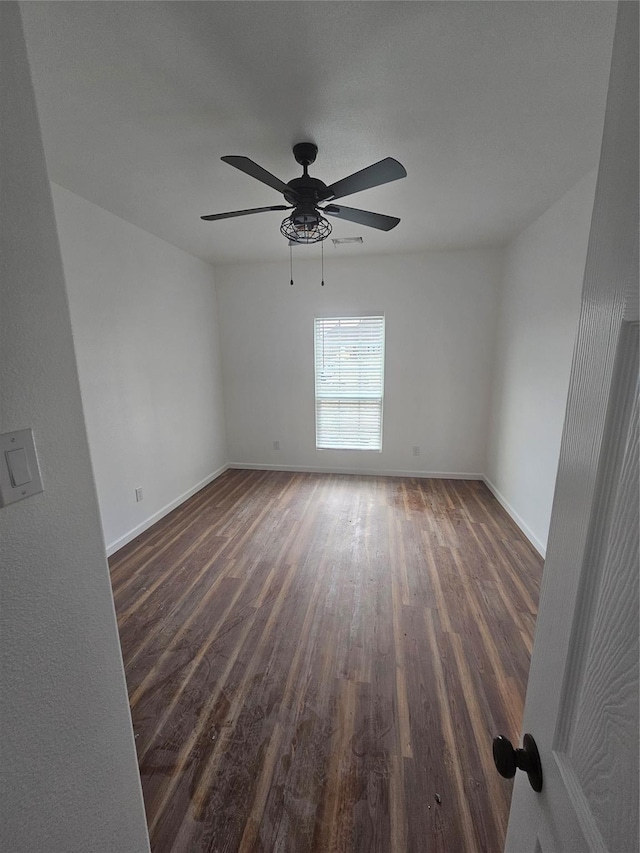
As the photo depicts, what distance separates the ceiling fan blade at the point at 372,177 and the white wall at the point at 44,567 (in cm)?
138

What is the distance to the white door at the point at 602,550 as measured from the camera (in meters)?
0.37

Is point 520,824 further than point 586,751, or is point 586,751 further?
point 520,824

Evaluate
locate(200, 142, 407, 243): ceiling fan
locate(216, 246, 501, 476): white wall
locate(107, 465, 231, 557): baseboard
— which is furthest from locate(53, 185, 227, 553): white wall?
locate(200, 142, 407, 243): ceiling fan

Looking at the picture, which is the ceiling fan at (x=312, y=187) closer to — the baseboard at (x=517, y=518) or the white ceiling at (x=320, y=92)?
the white ceiling at (x=320, y=92)

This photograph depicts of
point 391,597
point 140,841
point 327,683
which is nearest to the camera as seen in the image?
point 140,841

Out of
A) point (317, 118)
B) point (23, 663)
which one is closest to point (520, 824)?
point (23, 663)

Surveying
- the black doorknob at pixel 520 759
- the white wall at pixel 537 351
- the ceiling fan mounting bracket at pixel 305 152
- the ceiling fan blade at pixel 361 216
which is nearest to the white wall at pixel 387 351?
the white wall at pixel 537 351

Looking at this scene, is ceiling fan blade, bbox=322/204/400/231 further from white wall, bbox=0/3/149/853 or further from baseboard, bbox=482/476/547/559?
baseboard, bbox=482/476/547/559

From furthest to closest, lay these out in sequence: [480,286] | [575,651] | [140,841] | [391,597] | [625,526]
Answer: [480,286]
[391,597]
[140,841]
[575,651]
[625,526]

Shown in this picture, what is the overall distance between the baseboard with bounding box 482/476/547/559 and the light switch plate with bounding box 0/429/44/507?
2807 millimetres

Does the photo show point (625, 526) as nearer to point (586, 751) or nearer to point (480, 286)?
point (586, 751)

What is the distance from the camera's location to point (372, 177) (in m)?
1.69

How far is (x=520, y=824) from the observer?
618 millimetres

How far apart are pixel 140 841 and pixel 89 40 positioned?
260cm
